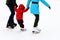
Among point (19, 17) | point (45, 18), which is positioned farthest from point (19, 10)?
point (45, 18)

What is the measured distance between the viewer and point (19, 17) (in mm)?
5641

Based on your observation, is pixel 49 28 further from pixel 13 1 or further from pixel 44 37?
pixel 13 1

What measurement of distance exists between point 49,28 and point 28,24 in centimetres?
59

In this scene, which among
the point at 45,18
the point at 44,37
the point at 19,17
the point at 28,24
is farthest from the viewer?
the point at 45,18

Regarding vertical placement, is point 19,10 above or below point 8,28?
above

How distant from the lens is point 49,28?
591 cm

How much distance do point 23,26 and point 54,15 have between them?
1.63 metres

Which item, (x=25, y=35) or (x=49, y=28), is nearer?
(x=25, y=35)

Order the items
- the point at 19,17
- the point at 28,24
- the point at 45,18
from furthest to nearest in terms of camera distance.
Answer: the point at 45,18
the point at 28,24
the point at 19,17

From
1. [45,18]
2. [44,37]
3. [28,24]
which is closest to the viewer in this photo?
[44,37]

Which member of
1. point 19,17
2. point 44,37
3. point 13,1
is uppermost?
point 13,1

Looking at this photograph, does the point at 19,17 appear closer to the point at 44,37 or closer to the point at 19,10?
the point at 19,10

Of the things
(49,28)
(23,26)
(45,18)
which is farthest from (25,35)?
(45,18)

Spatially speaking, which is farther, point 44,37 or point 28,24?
point 28,24
